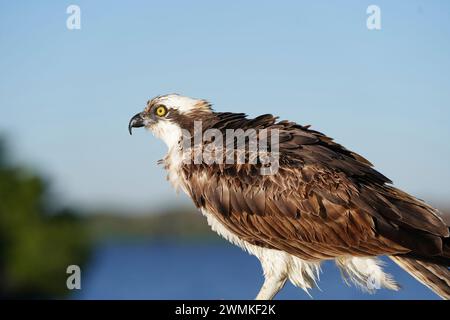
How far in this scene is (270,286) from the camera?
10.8 metres

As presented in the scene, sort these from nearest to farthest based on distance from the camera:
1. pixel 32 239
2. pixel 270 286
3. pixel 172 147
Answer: pixel 270 286 < pixel 172 147 < pixel 32 239

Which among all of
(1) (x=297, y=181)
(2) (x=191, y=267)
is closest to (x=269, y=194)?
(1) (x=297, y=181)

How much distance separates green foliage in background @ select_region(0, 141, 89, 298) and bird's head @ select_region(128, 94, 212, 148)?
136 feet

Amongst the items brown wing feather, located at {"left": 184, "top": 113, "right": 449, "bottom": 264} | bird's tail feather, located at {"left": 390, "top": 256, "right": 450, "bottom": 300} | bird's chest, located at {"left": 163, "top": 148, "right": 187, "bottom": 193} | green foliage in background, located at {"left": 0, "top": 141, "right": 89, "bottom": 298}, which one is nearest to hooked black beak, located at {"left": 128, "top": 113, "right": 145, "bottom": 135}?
bird's chest, located at {"left": 163, "top": 148, "right": 187, "bottom": 193}

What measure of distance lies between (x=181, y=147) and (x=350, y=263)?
10.5ft

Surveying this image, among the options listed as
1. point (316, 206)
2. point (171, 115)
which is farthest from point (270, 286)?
point (171, 115)

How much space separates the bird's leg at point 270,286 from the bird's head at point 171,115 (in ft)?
9.18

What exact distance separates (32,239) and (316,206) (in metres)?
47.3

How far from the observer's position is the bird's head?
12.1m

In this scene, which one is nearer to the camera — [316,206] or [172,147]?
[316,206]

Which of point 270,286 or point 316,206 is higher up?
point 316,206

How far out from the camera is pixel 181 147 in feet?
38.2

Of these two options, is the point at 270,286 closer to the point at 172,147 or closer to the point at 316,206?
the point at 316,206

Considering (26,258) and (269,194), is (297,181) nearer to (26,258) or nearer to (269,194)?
(269,194)
